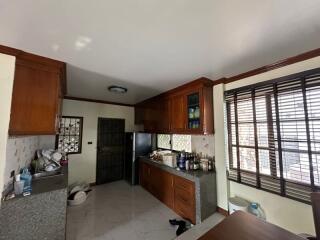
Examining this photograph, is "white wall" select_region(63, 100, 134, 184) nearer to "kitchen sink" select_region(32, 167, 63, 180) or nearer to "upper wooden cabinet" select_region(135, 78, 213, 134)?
"kitchen sink" select_region(32, 167, 63, 180)

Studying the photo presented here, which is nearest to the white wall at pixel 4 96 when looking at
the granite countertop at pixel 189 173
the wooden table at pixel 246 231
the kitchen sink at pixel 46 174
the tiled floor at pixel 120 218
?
the kitchen sink at pixel 46 174

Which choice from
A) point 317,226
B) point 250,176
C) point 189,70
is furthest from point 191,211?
point 189,70

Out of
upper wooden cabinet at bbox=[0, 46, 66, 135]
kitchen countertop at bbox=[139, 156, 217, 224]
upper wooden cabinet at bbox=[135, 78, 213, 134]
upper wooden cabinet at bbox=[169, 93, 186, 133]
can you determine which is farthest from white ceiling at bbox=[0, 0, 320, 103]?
kitchen countertop at bbox=[139, 156, 217, 224]

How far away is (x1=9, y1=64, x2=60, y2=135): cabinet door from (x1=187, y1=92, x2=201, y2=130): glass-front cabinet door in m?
2.09

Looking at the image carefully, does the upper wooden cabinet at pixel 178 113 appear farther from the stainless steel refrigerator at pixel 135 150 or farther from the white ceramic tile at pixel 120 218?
the white ceramic tile at pixel 120 218

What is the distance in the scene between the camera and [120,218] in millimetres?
2615

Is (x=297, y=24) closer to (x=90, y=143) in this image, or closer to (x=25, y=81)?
(x=25, y=81)

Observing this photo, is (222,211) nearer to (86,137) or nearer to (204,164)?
(204,164)

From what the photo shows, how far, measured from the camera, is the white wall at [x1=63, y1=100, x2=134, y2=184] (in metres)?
3.91

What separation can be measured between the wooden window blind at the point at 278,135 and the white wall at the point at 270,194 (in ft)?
0.32

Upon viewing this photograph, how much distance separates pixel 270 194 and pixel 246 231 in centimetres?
170

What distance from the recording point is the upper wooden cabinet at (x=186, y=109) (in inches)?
103

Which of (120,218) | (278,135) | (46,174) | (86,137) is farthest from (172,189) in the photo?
(86,137)

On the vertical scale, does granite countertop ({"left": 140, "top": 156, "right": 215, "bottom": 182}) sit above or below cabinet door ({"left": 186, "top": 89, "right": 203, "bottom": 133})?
below
